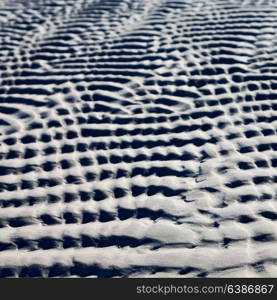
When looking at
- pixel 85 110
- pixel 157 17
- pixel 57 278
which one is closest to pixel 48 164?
pixel 85 110

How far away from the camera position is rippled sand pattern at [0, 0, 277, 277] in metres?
2.31

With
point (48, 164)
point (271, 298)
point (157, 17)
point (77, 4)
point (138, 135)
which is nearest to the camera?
point (271, 298)

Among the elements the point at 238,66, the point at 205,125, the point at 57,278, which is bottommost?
the point at 57,278

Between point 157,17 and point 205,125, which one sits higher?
point 157,17

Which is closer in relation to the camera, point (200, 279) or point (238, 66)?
point (200, 279)

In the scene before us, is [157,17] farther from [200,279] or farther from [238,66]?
[200,279]

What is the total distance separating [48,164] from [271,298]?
179cm

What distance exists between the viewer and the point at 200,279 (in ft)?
6.87

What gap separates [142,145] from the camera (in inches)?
121

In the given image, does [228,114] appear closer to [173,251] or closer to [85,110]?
[85,110]

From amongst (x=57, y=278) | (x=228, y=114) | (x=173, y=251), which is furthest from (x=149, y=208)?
(x=228, y=114)

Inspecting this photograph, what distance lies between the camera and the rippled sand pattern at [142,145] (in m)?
2.31

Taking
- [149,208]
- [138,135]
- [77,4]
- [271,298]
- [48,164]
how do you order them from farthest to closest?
[77,4]
[138,135]
[48,164]
[149,208]
[271,298]

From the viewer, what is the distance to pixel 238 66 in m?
3.88
